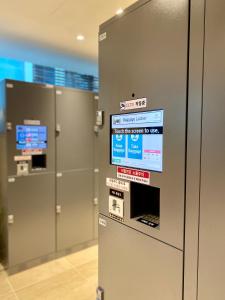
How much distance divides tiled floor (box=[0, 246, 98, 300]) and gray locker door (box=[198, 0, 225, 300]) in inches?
68.3

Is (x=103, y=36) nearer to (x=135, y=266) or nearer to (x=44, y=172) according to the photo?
(x=135, y=266)

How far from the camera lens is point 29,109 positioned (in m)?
2.71

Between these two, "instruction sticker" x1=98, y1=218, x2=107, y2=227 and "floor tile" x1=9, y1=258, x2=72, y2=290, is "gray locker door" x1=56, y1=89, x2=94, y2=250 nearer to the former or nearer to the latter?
"floor tile" x1=9, y1=258, x2=72, y2=290

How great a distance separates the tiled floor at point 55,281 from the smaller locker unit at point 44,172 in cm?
14

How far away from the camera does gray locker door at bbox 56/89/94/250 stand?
3.01 m

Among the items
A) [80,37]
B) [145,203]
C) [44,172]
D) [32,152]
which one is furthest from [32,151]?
[145,203]

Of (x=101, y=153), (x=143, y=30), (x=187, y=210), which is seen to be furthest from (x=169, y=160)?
(x=143, y=30)

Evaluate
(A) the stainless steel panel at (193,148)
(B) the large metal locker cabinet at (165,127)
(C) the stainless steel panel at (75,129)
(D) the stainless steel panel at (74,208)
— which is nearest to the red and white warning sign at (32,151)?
(C) the stainless steel panel at (75,129)

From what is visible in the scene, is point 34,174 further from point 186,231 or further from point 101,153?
point 186,231

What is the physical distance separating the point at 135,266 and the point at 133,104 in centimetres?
90

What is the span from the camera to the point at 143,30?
3.97 feet

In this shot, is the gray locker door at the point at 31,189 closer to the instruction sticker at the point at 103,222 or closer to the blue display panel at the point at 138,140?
the instruction sticker at the point at 103,222

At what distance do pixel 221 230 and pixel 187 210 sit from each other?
6.2 inches

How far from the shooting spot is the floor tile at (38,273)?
2.54 meters
